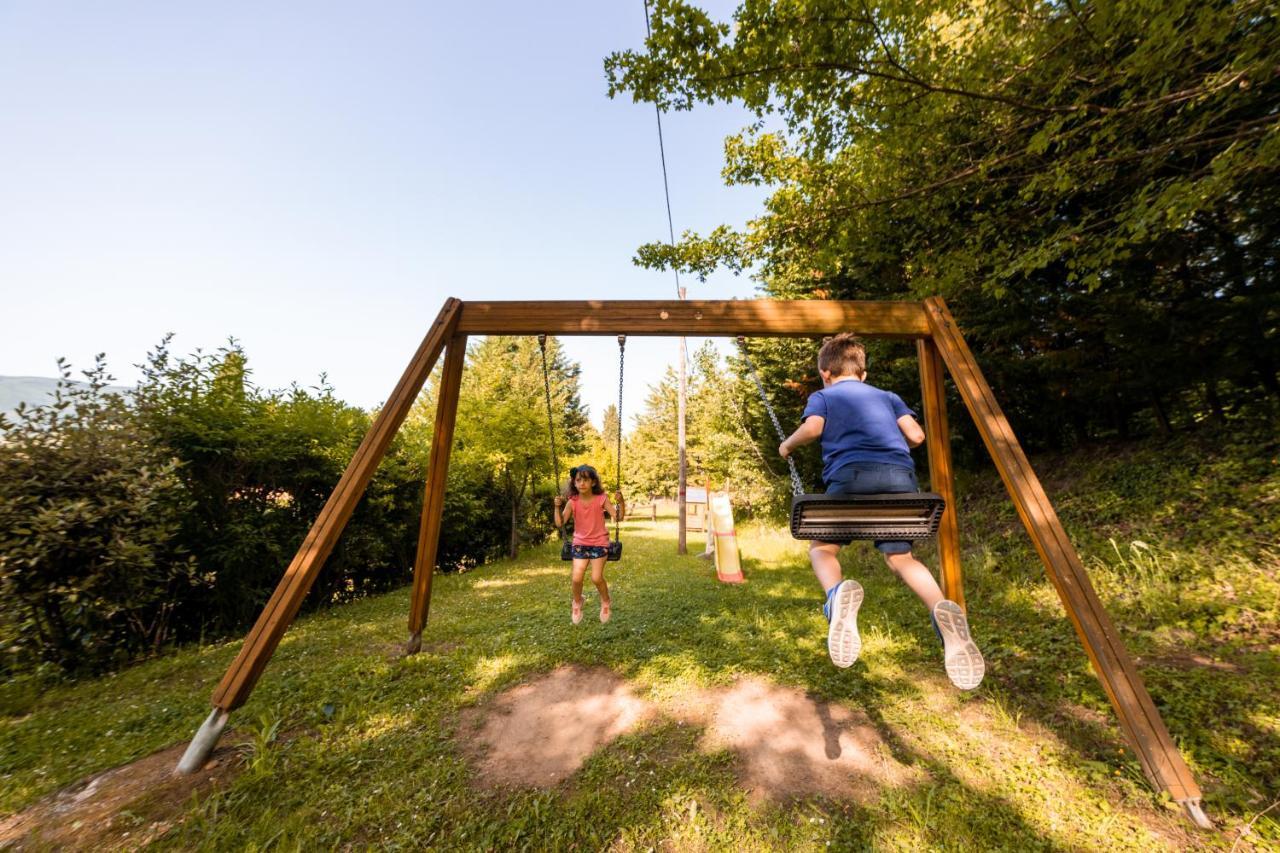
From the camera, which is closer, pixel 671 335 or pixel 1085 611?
pixel 1085 611

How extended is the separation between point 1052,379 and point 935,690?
21.1 ft

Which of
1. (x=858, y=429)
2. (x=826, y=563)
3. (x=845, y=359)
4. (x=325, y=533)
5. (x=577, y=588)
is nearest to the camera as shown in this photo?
(x=858, y=429)

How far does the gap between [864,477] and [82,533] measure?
23.1 feet

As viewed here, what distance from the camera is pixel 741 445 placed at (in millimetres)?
15555

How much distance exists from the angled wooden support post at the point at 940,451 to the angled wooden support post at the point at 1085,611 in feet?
1.19

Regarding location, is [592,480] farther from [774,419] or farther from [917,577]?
[917,577]

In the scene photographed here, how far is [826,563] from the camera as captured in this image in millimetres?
2912

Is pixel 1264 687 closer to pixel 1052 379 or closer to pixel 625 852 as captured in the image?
pixel 625 852

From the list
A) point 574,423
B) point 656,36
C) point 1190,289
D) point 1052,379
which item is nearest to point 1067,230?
point 1190,289

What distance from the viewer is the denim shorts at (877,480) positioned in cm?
272

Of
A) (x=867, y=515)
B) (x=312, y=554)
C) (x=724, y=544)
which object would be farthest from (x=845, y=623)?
(x=724, y=544)

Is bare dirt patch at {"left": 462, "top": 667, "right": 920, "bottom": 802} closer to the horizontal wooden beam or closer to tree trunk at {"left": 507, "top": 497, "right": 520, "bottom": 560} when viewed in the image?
the horizontal wooden beam

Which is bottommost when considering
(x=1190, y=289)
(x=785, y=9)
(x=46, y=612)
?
(x=46, y=612)

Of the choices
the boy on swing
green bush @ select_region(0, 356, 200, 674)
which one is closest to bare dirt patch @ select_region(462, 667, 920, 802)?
the boy on swing
